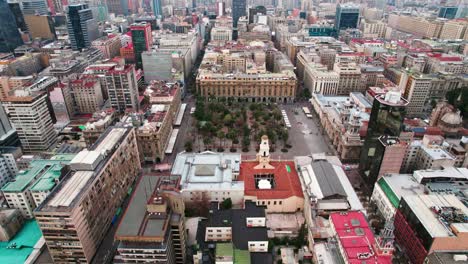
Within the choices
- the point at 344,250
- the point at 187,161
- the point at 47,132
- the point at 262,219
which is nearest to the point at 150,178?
the point at 187,161

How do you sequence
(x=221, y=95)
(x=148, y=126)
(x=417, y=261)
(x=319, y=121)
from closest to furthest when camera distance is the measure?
(x=417, y=261) → (x=148, y=126) → (x=319, y=121) → (x=221, y=95)

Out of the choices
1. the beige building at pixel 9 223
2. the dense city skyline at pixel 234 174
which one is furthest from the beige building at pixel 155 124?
the beige building at pixel 9 223

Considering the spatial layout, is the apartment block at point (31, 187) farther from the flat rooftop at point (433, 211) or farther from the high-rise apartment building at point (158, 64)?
the high-rise apartment building at point (158, 64)

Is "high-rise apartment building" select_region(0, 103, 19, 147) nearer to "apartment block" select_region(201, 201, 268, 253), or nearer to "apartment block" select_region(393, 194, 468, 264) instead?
"apartment block" select_region(201, 201, 268, 253)

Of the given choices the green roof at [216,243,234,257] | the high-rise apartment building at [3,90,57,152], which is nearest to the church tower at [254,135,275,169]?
the green roof at [216,243,234,257]

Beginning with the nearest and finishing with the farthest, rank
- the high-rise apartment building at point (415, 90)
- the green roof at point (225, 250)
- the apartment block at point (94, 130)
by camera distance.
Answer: the green roof at point (225, 250)
the apartment block at point (94, 130)
the high-rise apartment building at point (415, 90)

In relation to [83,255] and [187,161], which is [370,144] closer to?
[187,161]

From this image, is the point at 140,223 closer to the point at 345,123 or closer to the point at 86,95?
the point at 345,123
